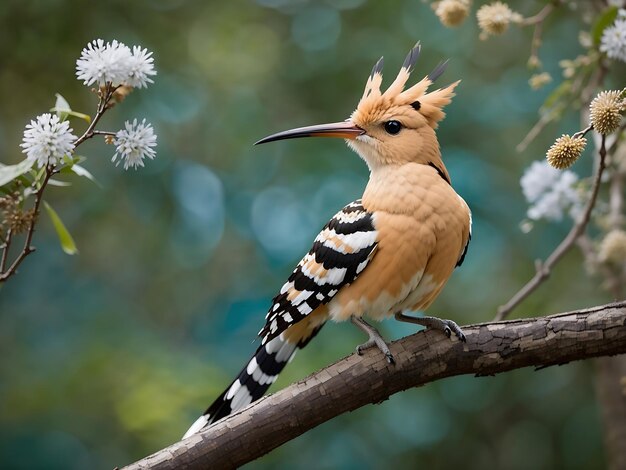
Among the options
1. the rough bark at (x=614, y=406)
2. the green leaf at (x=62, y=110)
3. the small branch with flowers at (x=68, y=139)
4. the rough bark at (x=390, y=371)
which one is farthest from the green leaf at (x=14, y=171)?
the rough bark at (x=614, y=406)

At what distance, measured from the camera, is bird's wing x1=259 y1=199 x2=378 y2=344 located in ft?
6.33

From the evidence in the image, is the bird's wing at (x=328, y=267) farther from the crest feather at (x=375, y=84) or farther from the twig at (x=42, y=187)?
the twig at (x=42, y=187)

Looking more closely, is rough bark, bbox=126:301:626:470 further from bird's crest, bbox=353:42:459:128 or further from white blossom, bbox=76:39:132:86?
white blossom, bbox=76:39:132:86

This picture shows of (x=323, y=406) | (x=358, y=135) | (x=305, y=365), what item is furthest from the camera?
(x=305, y=365)

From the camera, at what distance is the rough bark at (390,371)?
69.7 inches

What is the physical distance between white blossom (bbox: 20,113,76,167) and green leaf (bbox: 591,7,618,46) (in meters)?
1.44

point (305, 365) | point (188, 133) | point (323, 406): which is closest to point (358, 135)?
point (323, 406)

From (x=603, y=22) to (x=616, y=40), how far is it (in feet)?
0.46

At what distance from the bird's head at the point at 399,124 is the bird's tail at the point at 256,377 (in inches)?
20.0

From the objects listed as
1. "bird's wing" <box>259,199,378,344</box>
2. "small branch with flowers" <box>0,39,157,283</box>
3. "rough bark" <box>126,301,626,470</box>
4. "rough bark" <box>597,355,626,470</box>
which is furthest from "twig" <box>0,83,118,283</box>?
"rough bark" <box>597,355,626,470</box>

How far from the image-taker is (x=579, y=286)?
3.65 metres

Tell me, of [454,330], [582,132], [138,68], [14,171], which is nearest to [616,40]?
[582,132]

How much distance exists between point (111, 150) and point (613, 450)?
2453 millimetres

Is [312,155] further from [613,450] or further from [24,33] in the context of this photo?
[613,450]
